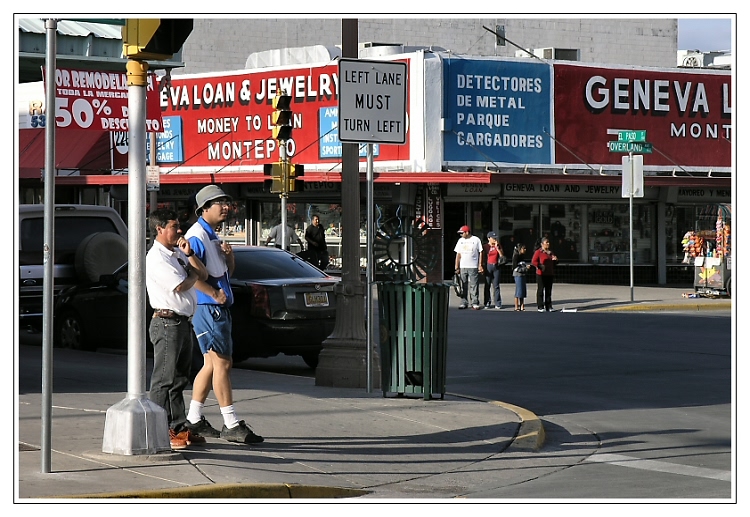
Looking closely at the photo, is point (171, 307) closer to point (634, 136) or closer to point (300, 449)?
point (300, 449)

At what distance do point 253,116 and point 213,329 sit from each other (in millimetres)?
27064

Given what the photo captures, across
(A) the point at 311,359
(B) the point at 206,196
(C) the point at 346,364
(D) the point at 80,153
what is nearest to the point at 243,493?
(B) the point at 206,196

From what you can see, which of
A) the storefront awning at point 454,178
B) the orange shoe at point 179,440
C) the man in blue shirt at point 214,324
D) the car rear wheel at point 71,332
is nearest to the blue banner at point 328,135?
the storefront awning at point 454,178

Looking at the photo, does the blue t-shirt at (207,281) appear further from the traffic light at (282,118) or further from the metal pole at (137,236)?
the traffic light at (282,118)

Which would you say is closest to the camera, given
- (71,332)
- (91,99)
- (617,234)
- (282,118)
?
(71,332)

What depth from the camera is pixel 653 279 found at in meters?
35.1

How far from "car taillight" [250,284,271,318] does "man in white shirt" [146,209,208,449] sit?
5112 millimetres

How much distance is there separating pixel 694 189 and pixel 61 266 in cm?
2273

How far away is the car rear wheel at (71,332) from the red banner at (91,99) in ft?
25.9

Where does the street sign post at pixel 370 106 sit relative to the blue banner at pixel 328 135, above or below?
below

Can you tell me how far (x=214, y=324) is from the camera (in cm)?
916

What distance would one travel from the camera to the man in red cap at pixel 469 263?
25234 mm

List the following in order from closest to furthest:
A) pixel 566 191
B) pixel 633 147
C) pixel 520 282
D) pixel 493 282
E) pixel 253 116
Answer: pixel 520 282 → pixel 493 282 → pixel 633 147 → pixel 566 191 → pixel 253 116

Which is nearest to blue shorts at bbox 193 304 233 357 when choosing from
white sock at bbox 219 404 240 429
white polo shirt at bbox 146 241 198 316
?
white polo shirt at bbox 146 241 198 316
